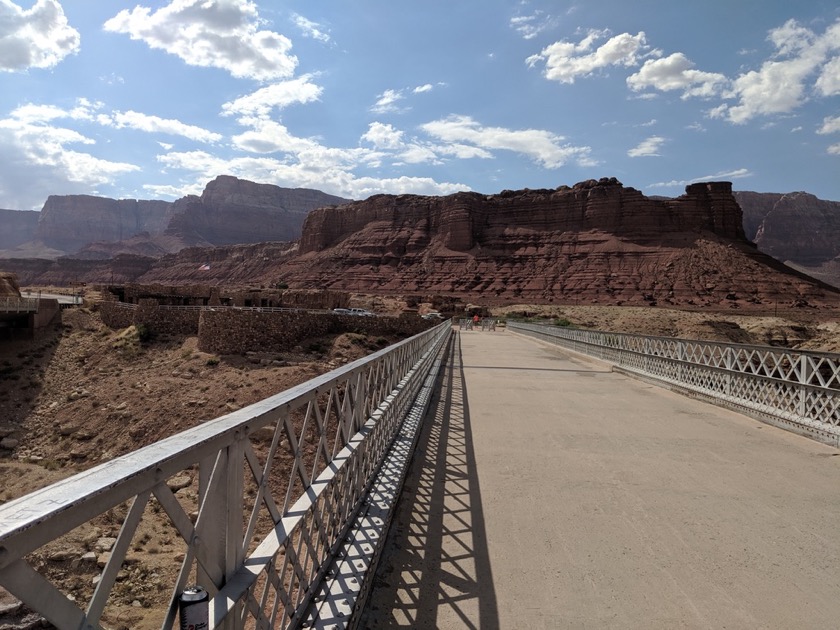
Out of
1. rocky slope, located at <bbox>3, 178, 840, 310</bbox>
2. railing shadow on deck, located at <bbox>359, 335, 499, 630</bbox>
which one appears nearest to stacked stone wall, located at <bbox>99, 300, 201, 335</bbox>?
railing shadow on deck, located at <bbox>359, 335, 499, 630</bbox>

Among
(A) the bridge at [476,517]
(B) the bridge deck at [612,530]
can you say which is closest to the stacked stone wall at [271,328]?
(A) the bridge at [476,517]

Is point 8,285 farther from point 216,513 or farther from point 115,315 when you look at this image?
point 216,513

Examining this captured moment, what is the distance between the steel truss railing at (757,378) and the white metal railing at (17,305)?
3236 centimetres

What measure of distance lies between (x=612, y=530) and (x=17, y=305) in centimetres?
3653

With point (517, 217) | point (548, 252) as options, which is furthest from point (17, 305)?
point (517, 217)

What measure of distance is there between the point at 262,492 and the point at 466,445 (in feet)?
17.7

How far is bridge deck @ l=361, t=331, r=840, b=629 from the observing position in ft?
11.2

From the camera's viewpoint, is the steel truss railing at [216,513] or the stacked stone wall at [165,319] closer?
the steel truss railing at [216,513]

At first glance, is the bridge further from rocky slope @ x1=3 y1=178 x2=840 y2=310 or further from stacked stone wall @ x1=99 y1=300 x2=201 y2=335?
rocky slope @ x1=3 y1=178 x2=840 y2=310

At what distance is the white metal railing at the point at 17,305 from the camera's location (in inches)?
1187

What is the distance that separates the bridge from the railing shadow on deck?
0.02 meters

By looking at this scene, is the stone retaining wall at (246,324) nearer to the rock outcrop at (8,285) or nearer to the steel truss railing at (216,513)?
the rock outcrop at (8,285)

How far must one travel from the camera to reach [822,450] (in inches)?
293

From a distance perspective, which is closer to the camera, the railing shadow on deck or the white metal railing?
the railing shadow on deck
